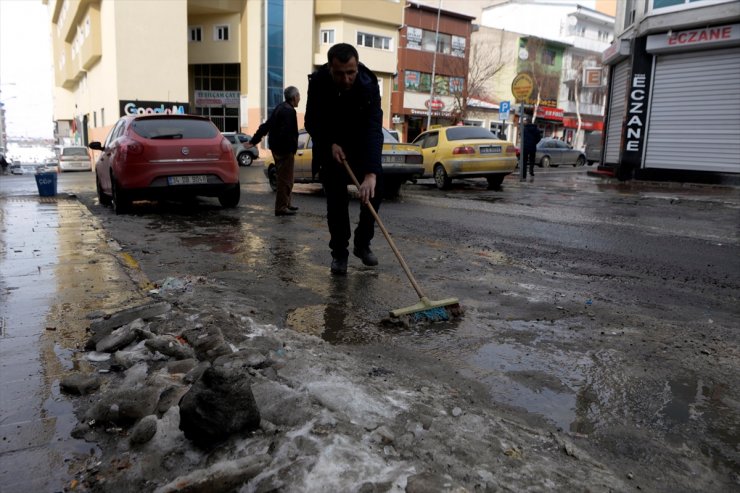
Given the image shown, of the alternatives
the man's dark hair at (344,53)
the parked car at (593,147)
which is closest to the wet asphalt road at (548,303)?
the man's dark hair at (344,53)

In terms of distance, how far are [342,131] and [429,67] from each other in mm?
42904

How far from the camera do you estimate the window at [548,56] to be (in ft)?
173

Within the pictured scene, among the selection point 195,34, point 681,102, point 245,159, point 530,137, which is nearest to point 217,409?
point 530,137

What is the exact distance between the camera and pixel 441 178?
14.3 metres

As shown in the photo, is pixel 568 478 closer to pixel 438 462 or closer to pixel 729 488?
pixel 438 462

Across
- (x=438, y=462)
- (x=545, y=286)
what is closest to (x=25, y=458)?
(x=438, y=462)

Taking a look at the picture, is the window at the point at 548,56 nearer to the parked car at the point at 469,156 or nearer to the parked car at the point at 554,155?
the parked car at the point at 554,155

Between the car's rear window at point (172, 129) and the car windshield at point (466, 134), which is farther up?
the car windshield at point (466, 134)

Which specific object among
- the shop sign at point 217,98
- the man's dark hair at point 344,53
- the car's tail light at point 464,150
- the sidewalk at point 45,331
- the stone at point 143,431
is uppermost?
the shop sign at point 217,98

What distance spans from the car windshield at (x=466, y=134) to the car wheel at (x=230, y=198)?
21.9 feet

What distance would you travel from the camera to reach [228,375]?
208 centimetres

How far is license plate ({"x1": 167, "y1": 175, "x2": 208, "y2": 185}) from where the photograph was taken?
8.24 m

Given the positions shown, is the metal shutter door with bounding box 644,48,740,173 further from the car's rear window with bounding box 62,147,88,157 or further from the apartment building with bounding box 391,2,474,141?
the car's rear window with bounding box 62,147,88,157

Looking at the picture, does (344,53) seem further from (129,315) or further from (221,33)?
(221,33)
